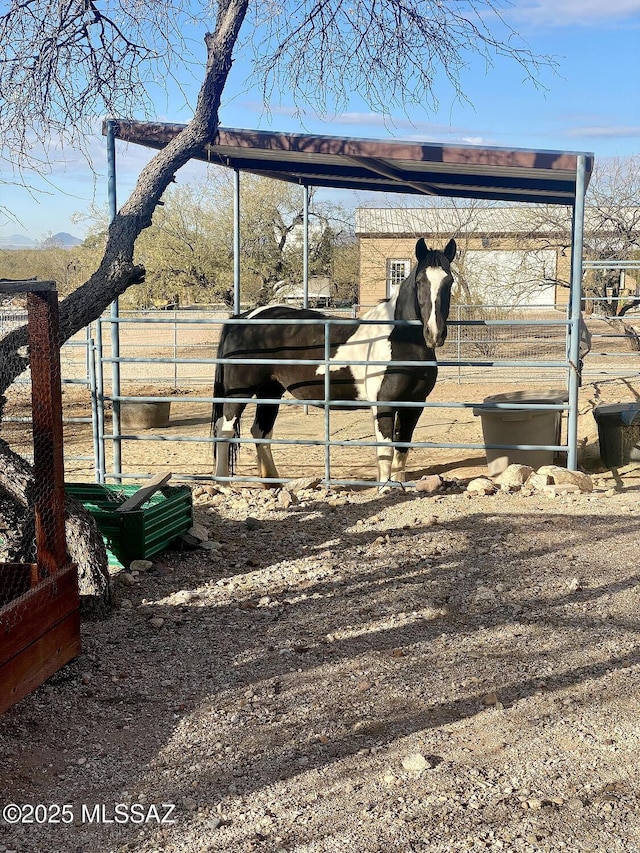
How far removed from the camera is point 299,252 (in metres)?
23.1

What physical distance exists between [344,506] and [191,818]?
12.7 ft

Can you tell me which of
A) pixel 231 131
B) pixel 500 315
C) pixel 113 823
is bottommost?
pixel 113 823

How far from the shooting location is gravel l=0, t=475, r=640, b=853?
8.39ft

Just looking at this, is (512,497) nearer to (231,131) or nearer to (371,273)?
(231,131)

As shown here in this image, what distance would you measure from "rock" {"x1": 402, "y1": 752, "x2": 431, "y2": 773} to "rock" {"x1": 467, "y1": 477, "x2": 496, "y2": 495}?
12.4 feet

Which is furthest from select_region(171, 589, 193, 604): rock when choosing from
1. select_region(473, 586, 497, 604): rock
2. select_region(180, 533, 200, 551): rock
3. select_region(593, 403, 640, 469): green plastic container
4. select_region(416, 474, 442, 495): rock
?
select_region(593, 403, 640, 469): green plastic container

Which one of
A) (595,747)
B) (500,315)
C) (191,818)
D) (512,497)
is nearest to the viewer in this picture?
(191,818)

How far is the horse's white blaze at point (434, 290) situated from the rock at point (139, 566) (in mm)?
3068

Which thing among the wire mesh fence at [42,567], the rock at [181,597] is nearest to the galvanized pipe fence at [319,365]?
the rock at [181,597]

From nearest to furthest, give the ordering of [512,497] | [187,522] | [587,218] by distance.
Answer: [187,522] → [512,497] → [587,218]

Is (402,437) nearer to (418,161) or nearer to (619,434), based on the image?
(619,434)

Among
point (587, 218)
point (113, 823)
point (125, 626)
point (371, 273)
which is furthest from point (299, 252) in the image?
point (113, 823)

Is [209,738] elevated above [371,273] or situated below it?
below

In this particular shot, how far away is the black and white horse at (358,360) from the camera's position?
6.99 metres
